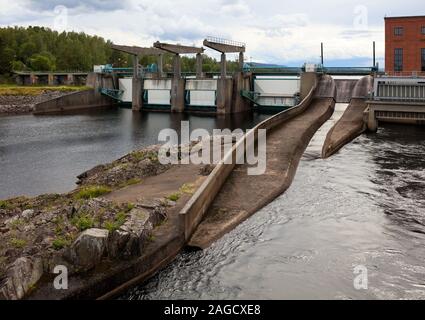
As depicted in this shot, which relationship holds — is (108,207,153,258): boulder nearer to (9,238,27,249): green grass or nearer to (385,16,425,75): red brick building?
(9,238,27,249): green grass

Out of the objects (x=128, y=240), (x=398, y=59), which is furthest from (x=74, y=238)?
(x=398, y=59)

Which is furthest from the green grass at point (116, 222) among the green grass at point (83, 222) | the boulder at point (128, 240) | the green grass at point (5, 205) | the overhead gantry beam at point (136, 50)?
the overhead gantry beam at point (136, 50)

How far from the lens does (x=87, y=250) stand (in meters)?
15.0

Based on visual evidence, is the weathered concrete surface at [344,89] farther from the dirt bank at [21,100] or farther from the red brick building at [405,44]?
the dirt bank at [21,100]

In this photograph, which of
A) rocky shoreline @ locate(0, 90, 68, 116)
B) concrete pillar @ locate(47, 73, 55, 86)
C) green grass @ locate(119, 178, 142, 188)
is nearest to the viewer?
green grass @ locate(119, 178, 142, 188)

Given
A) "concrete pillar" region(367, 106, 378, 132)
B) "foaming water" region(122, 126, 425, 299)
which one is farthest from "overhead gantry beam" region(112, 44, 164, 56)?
Answer: "foaming water" region(122, 126, 425, 299)

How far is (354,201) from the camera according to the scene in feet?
82.0

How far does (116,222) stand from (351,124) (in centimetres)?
3588

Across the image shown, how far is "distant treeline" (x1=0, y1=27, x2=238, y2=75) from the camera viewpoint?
4513 inches

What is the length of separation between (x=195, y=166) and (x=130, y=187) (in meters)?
5.81

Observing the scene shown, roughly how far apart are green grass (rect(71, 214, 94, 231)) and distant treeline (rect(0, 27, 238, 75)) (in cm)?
10540

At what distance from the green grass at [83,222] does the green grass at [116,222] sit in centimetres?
51
